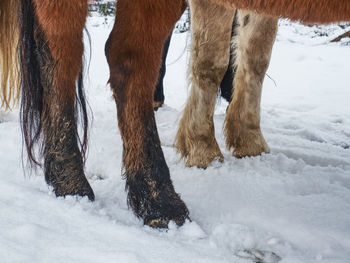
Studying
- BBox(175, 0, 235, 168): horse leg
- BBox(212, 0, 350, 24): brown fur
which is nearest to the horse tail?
BBox(175, 0, 235, 168): horse leg

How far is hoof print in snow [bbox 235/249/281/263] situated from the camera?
1604mm

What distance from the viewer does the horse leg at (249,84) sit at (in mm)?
2771

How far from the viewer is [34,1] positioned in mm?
1922

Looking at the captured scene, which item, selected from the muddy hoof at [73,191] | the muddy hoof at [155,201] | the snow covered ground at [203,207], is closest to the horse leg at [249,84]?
the snow covered ground at [203,207]

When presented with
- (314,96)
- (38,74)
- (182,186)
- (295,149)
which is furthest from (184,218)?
(314,96)

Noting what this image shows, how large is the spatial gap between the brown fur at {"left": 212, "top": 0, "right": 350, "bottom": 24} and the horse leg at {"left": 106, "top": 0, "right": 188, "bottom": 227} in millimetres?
413

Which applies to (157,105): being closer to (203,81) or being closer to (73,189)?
(203,81)

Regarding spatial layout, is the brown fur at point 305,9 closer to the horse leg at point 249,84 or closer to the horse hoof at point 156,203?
the horse hoof at point 156,203

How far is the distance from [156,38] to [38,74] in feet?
1.73

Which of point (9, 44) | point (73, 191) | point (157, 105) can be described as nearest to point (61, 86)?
point (73, 191)

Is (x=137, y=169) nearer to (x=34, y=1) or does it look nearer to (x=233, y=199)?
(x=233, y=199)

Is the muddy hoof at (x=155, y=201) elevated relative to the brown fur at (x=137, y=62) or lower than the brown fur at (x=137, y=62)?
lower

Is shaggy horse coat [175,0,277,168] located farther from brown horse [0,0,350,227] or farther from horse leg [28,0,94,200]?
horse leg [28,0,94,200]

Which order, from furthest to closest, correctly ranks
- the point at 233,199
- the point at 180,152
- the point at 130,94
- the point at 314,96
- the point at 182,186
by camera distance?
the point at 314,96 → the point at 180,152 → the point at 182,186 → the point at 233,199 → the point at 130,94
